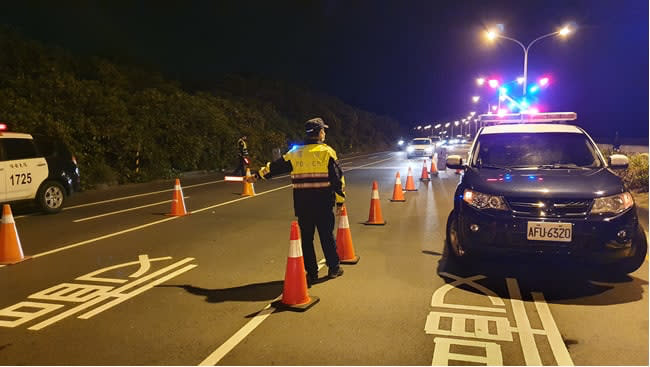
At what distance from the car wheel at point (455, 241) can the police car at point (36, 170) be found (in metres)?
8.70

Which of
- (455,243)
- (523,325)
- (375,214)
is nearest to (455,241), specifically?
(455,243)

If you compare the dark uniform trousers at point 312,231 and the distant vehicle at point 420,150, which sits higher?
the dark uniform trousers at point 312,231

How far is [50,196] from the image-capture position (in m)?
11.4

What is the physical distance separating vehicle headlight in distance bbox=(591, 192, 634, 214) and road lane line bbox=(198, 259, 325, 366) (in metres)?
3.47

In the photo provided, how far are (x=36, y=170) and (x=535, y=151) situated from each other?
973 cm

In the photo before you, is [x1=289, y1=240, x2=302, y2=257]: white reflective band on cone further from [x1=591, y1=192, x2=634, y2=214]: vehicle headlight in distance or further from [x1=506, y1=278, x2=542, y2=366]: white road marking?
[x1=591, y1=192, x2=634, y2=214]: vehicle headlight in distance

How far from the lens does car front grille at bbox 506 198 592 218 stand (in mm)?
5516

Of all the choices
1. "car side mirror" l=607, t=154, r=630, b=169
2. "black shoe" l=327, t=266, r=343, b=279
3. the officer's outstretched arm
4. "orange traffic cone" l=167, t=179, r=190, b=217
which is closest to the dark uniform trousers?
"black shoe" l=327, t=266, r=343, b=279

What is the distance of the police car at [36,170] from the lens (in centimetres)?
1058

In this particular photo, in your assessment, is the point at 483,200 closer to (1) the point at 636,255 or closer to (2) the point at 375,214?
(1) the point at 636,255

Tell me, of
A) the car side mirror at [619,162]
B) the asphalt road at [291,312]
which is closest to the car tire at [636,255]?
the asphalt road at [291,312]

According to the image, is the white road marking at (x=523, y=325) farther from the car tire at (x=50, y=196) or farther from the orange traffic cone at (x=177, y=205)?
the car tire at (x=50, y=196)

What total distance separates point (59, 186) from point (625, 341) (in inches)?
438

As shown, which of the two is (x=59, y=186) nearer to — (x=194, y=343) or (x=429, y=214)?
(x=429, y=214)
